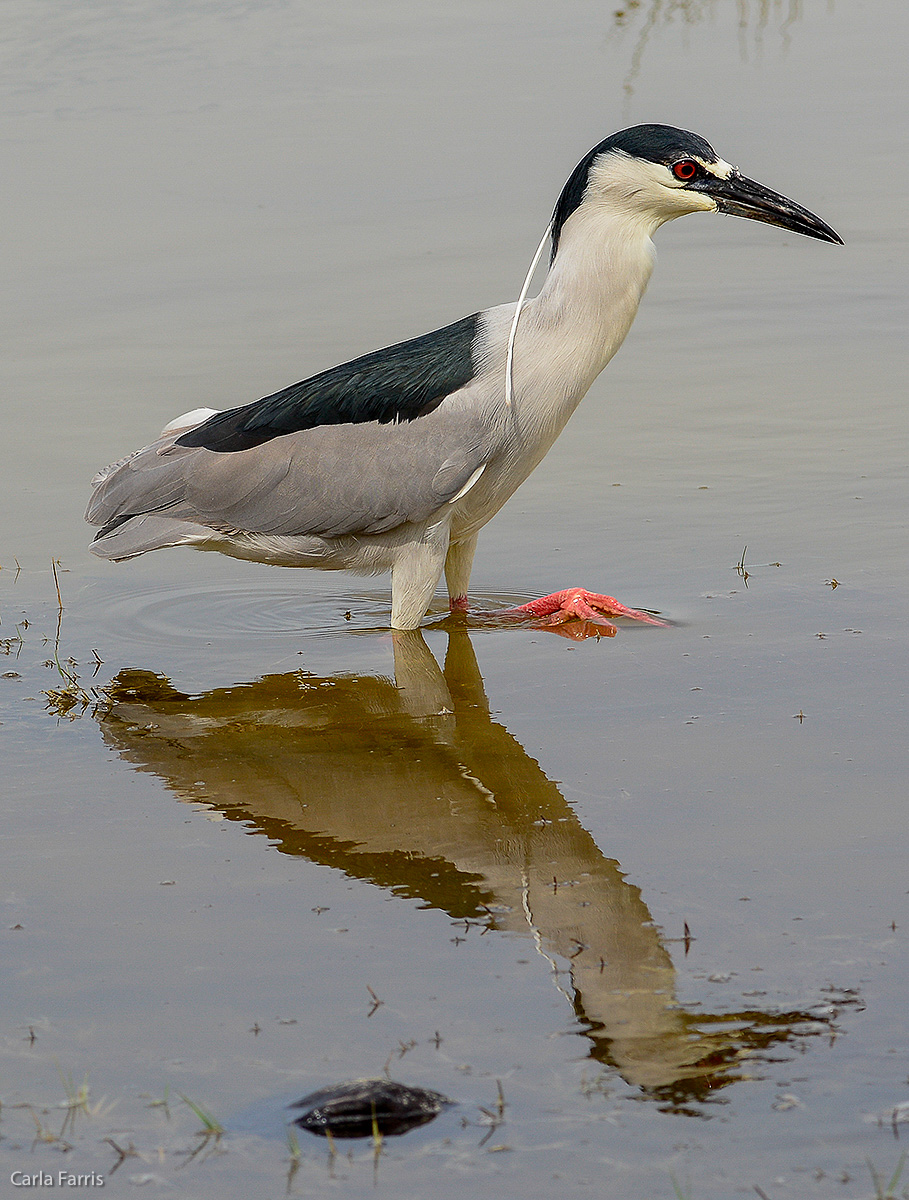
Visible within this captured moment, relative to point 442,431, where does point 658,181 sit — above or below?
above

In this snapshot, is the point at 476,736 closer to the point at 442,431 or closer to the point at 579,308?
the point at 442,431

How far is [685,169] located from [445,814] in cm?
254

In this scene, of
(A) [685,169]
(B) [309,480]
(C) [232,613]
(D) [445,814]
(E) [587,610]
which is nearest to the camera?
(D) [445,814]

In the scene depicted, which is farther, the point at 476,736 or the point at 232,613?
the point at 232,613

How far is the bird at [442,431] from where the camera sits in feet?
19.0

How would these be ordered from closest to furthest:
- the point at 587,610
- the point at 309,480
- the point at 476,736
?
the point at 476,736, the point at 587,610, the point at 309,480

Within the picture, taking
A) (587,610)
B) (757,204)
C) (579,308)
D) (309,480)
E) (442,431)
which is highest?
(757,204)

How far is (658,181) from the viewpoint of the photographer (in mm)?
5715

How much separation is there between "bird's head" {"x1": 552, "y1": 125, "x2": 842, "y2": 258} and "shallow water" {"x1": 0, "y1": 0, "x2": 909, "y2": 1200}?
1.43 m

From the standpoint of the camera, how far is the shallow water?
10.5ft

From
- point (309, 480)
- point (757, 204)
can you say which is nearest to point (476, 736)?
point (309, 480)

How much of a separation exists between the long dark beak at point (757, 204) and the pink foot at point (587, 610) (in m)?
1.46

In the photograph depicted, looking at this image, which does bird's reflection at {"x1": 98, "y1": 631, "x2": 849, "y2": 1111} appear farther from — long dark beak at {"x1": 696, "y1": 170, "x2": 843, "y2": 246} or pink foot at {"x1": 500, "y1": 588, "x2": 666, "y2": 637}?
long dark beak at {"x1": 696, "y1": 170, "x2": 843, "y2": 246}

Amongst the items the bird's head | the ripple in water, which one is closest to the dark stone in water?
the ripple in water
